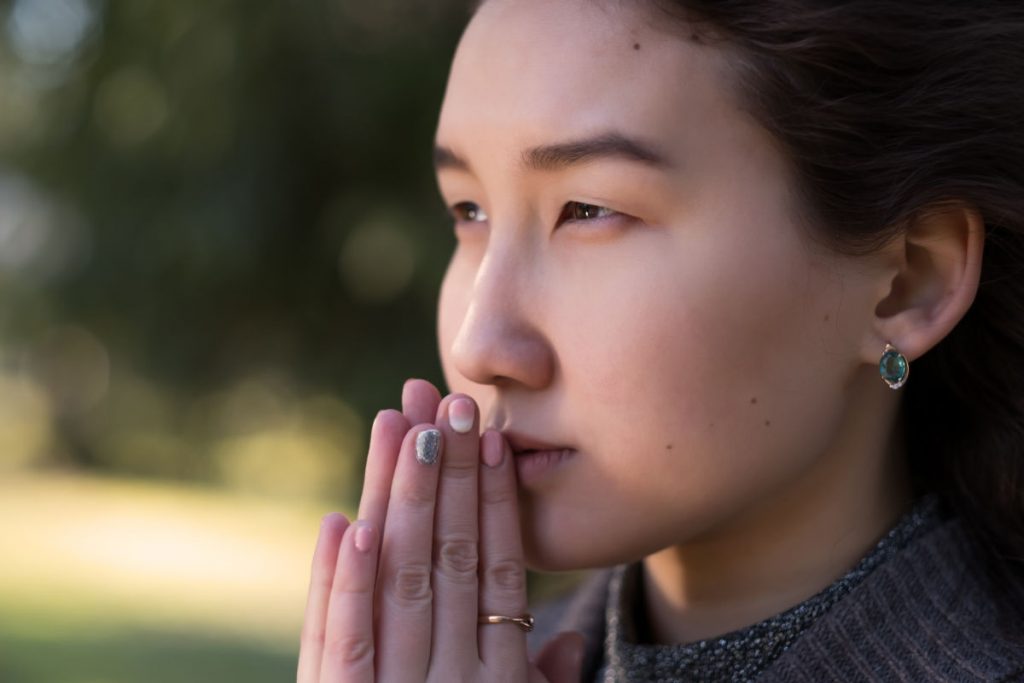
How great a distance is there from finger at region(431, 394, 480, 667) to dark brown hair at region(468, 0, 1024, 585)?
544mm

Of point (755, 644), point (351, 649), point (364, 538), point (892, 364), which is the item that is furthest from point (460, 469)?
point (892, 364)

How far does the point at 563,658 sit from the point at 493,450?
1.56 feet

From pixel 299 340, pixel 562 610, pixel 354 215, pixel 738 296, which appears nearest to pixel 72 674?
pixel 299 340

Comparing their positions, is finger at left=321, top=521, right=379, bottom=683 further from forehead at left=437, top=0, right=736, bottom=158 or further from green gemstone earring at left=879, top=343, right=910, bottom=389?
green gemstone earring at left=879, top=343, right=910, bottom=389

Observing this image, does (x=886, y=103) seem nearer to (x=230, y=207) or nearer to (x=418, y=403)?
(x=418, y=403)

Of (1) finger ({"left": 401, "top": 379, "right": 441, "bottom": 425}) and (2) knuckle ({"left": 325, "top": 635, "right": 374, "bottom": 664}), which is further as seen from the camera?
(1) finger ({"left": 401, "top": 379, "right": 441, "bottom": 425})

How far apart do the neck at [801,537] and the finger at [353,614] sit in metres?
0.54

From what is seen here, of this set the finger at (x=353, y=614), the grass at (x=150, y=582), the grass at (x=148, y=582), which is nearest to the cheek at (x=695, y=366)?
the finger at (x=353, y=614)

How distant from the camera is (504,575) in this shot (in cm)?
154

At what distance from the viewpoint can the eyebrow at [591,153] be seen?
1421mm

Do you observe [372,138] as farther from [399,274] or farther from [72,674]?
[72,674]

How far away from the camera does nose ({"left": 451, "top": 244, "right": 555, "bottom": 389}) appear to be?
4.75ft

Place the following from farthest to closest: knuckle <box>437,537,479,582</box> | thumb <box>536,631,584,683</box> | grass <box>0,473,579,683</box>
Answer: grass <box>0,473,579,683</box>, thumb <box>536,631,584,683</box>, knuckle <box>437,537,479,582</box>

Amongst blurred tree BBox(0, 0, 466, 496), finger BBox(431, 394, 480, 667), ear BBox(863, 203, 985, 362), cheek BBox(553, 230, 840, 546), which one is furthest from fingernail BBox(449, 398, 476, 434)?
blurred tree BBox(0, 0, 466, 496)
